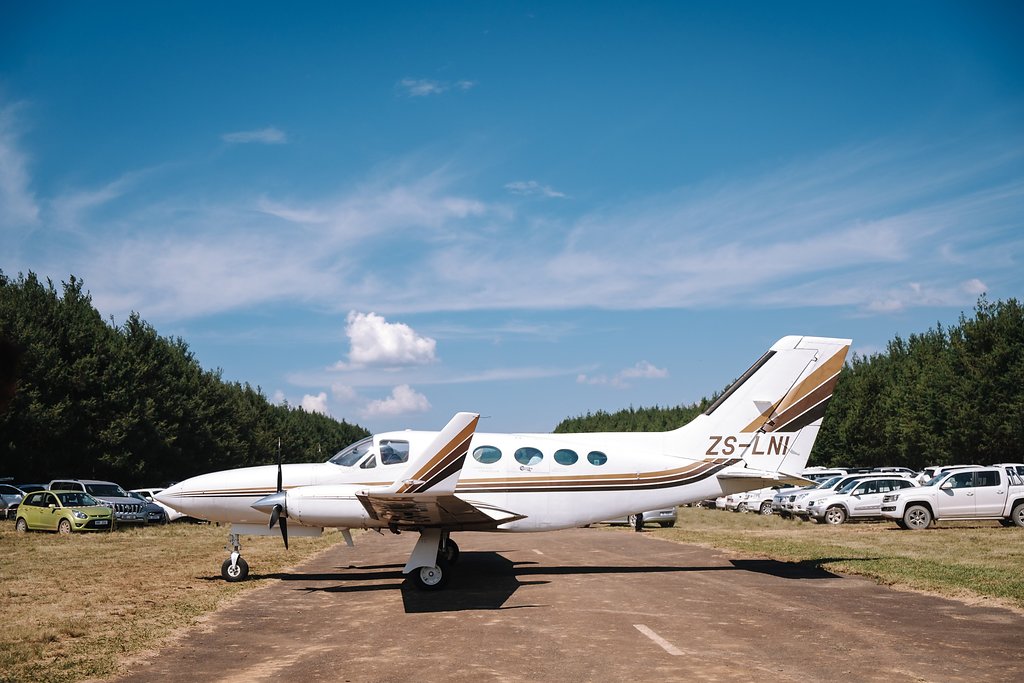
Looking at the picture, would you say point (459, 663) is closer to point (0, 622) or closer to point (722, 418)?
Answer: point (0, 622)

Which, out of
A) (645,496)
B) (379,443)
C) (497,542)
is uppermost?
(379,443)

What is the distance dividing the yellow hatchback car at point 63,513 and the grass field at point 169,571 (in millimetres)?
804

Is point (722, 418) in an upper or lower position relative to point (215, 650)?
upper

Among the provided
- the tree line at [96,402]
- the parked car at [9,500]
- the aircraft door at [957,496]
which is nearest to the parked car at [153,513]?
the parked car at [9,500]

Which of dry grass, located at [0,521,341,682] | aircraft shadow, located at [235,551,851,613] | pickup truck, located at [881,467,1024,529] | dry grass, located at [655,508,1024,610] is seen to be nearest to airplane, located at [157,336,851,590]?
aircraft shadow, located at [235,551,851,613]

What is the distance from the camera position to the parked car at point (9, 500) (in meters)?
38.2

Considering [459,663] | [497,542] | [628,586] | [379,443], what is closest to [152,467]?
[497,542]

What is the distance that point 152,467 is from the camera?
57.0 metres

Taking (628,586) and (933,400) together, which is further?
(933,400)

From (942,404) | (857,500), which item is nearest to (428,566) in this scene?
(857,500)

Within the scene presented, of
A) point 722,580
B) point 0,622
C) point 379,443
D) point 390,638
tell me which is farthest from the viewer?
point 379,443

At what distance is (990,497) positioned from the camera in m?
27.8

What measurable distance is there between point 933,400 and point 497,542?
141ft

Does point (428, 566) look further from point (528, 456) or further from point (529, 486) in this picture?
point (528, 456)
